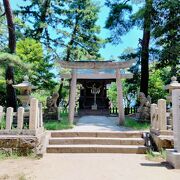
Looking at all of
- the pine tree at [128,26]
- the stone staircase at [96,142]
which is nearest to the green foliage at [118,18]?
the pine tree at [128,26]

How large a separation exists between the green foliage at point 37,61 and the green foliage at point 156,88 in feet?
28.8

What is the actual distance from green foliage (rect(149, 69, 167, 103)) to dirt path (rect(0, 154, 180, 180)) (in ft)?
53.6

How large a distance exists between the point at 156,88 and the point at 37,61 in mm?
10476

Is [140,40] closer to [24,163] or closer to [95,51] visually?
[95,51]

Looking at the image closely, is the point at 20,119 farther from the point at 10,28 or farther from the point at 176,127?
the point at 10,28

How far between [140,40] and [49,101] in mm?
7716

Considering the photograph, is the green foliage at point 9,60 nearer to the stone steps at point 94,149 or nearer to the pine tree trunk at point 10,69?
the pine tree trunk at point 10,69

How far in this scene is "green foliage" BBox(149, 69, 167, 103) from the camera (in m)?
24.0

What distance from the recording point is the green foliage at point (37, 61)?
19.4m

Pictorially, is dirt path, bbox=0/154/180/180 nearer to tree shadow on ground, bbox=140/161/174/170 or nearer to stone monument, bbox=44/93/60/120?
tree shadow on ground, bbox=140/161/174/170

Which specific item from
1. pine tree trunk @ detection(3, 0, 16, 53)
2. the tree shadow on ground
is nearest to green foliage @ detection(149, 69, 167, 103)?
pine tree trunk @ detection(3, 0, 16, 53)

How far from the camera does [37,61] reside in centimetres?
1967

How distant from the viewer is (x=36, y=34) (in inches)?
883

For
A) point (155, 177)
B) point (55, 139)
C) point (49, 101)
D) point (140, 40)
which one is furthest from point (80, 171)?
point (140, 40)
